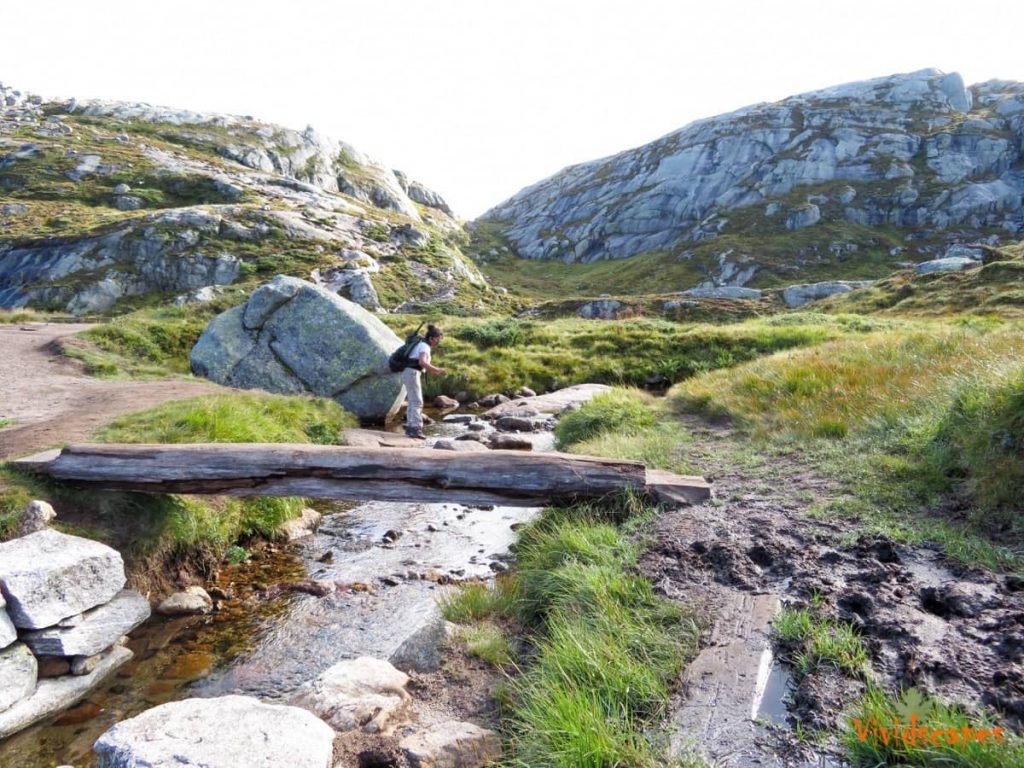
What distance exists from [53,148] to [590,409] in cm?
10556

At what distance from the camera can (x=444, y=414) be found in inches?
760

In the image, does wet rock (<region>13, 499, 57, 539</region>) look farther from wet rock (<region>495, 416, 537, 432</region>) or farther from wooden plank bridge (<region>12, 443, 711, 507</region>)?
wet rock (<region>495, 416, 537, 432</region>)

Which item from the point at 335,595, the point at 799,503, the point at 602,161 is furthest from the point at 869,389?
the point at 602,161

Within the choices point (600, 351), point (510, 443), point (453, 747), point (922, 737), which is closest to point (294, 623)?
point (453, 747)

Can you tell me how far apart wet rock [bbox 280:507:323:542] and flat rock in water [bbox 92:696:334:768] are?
5.32 meters

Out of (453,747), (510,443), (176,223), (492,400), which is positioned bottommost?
(492,400)

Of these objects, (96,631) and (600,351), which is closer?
(96,631)

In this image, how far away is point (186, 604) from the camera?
22.8ft

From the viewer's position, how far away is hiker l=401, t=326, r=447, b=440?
1477cm

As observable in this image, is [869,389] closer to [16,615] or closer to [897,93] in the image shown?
[16,615]

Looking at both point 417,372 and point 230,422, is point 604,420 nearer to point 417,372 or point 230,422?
point 417,372

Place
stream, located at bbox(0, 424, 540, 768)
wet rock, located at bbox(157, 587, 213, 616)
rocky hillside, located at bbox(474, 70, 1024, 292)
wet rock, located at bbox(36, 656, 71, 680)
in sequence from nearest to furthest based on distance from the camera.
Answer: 1. stream, located at bbox(0, 424, 540, 768)
2. wet rock, located at bbox(36, 656, 71, 680)
3. wet rock, located at bbox(157, 587, 213, 616)
4. rocky hillside, located at bbox(474, 70, 1024, 292)

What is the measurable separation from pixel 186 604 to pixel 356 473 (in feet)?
8.39

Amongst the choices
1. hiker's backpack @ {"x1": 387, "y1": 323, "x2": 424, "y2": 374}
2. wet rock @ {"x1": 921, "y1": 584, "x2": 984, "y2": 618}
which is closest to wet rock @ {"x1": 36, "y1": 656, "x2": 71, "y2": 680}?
wet rock @ {"x1": 921, "y1": 584, "x2": 984, "y2": 618}
